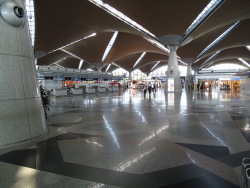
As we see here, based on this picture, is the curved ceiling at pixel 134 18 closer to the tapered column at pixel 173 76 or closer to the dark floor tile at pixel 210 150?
the tapered column at pixel 173 76

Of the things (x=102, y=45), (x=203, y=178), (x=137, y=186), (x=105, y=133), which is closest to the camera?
(x=137, y=186)

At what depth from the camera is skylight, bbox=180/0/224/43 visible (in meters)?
23.9

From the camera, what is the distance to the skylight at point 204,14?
2389 cm

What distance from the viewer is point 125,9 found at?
26.1 meters

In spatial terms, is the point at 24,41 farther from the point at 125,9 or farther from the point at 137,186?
the point at 125,9

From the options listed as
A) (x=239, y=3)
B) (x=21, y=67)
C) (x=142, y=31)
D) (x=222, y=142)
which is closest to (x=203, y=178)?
(x=222, y=142)

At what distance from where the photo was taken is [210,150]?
4688mm

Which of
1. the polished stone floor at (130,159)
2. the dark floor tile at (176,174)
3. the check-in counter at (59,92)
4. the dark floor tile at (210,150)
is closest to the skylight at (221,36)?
the check-in counter at (59,92)

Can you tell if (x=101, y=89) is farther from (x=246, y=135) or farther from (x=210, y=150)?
(x=210, y=150)

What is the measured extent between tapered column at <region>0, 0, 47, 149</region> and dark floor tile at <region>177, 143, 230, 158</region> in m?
3.94

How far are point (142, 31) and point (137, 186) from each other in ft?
105

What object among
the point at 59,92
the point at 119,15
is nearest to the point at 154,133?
the point at 119,15

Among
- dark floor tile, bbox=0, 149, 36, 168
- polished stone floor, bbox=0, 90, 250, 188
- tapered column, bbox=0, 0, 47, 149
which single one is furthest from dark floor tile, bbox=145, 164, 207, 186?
tapered column, bbox=0, 0, 47, 149

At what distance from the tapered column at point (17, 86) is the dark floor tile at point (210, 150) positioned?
394 cm
